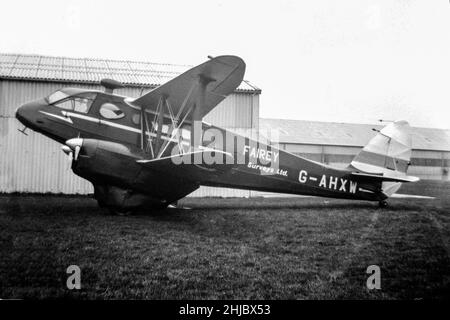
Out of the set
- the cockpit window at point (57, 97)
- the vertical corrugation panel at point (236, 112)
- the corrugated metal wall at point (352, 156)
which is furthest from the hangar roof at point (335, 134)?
the cockpit window at point (57, 97)

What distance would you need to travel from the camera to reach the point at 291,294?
3.43m

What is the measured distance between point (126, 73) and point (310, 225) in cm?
1190

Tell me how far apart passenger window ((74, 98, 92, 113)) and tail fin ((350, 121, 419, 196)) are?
822 centimetres

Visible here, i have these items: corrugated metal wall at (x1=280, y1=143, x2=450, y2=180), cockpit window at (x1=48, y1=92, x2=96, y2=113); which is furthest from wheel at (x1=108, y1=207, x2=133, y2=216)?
corrugated metal wall at (x1=280, y1=143, x2=450, y2=180)

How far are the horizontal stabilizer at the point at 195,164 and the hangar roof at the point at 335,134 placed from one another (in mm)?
32913

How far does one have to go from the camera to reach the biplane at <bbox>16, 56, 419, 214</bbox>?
7.47 m

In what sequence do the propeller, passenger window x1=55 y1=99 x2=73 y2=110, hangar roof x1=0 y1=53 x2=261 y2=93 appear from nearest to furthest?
the propeller < passenger window x1=55 y1=99 x2=73 y2=110 < hangar roof x1=0 y1=53 x2=261 y2=93

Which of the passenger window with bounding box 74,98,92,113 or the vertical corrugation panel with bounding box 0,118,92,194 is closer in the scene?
the passenger window with bounding box 74,98,92,113

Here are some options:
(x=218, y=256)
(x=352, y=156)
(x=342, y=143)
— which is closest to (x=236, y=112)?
(x=218, y=256)

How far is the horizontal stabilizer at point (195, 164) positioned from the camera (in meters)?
7.26

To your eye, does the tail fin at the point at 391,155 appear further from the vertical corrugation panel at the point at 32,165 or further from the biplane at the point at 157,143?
the vertical corrugation panel at the point at 32,165

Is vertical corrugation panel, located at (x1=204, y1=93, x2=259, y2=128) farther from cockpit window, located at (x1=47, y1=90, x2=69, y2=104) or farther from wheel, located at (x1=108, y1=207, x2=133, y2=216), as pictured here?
wheel, located at (x1=108, y1=207, x2=133, y2=216)

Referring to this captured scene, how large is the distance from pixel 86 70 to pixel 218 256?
13.6 m

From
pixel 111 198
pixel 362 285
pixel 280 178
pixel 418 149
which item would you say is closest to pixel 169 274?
pixel 362 285
